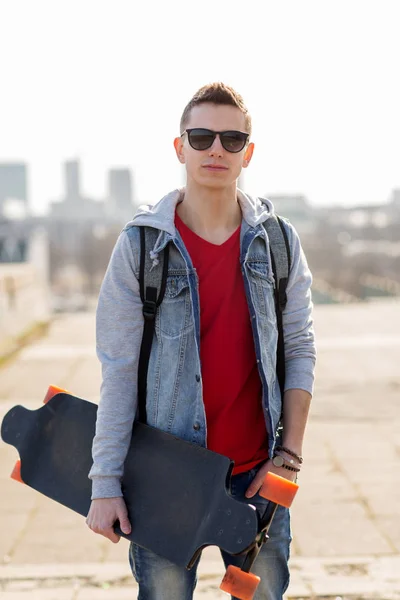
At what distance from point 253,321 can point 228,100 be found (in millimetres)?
612

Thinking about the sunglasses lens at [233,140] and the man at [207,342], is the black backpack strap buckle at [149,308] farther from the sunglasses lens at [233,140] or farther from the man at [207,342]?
the sunglasses lens at [233,140]

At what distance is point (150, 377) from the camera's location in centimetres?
225

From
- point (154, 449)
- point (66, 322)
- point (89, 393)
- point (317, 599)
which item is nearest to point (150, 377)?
point (154, 449)

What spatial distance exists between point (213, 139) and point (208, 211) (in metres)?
0.21

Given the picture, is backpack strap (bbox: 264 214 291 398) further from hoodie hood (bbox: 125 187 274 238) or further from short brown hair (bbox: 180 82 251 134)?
short brown hair (bbox: 180 82 251 134)

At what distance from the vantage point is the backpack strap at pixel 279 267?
91.9 inches

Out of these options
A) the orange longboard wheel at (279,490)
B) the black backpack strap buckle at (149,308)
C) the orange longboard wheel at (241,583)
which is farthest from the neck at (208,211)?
the orange longboard wheel at (241,583)

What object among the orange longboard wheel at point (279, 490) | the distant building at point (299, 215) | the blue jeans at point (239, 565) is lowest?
the distant building at point (299, 215)

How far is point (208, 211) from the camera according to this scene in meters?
2.32

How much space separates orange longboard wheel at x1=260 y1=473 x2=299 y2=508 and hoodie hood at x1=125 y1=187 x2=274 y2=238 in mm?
708

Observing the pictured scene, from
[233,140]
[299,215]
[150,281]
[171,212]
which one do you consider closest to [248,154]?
[233,140]

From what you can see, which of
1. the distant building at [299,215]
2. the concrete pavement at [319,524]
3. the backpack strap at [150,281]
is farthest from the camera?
the distant building at [299,215]

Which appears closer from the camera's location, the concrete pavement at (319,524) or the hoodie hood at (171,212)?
the hoodie hood at (171,212)

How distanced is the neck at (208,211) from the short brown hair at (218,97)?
0.65 feet
